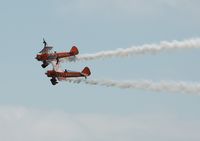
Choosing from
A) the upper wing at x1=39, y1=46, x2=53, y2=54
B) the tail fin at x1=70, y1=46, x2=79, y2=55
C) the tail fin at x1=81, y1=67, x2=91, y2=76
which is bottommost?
the tail fin at x1=81, y1=67, x2=91, y2=76

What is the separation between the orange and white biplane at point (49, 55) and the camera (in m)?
163

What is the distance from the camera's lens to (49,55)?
538 feet

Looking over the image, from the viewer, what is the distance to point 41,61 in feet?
534

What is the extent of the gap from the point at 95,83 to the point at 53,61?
9.09 m

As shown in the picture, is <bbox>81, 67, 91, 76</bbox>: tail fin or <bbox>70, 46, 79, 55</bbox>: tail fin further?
<bbox>70, 46, 79, 55</bbox>: tail fin

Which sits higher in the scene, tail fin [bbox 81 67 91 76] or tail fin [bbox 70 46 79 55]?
tail fin [bbox 70 46 79 55]

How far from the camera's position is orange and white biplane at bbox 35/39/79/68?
534ft

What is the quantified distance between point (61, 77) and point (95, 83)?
22.5ft

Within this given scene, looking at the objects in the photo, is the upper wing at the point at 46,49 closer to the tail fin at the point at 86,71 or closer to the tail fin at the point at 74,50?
the tail fin at the point at 74,50

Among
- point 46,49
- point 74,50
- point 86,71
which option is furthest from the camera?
point 74,50

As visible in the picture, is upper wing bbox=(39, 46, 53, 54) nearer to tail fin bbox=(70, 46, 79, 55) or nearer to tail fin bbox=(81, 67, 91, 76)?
tail fin bbox=(70, 46, 79, 55)

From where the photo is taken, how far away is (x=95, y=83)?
158375 mm

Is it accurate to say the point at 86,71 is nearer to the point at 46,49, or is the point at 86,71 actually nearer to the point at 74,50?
the point at 74,50

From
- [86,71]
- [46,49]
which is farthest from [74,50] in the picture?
[46,49]
